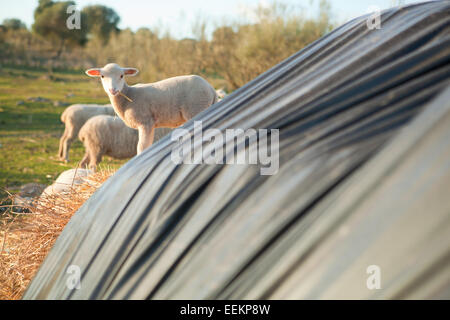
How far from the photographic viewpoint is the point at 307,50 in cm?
125

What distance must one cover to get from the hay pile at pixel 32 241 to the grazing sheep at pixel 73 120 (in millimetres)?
6462

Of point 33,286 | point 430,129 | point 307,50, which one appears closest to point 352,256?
point 430,129

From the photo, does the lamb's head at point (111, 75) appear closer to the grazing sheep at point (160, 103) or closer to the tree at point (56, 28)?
the grazing sheep at point (160, 103)

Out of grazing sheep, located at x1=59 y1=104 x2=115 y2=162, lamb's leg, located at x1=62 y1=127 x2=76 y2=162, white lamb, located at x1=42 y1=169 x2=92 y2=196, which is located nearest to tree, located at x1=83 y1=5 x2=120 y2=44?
grazing sheep, located at x1=59 y1=104 x2=115 y2=162

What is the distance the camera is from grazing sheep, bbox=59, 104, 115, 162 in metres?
8.12

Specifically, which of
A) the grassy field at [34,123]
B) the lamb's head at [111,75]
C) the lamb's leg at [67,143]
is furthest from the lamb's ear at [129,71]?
the lamb's leg at [67,143]

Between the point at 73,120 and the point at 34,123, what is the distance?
3779mm

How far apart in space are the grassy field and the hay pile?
114 cm

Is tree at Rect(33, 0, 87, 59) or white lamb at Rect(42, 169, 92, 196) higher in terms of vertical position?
tree at Rect(33, 0, 87, 59)

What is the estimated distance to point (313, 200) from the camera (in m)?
0.78

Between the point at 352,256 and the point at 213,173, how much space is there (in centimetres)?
37

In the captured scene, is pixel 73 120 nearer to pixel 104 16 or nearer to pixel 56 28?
pixel 56 28

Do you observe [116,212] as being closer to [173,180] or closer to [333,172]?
[173,180]

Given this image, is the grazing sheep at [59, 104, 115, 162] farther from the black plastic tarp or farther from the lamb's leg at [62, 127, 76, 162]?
the black plastic tarp
